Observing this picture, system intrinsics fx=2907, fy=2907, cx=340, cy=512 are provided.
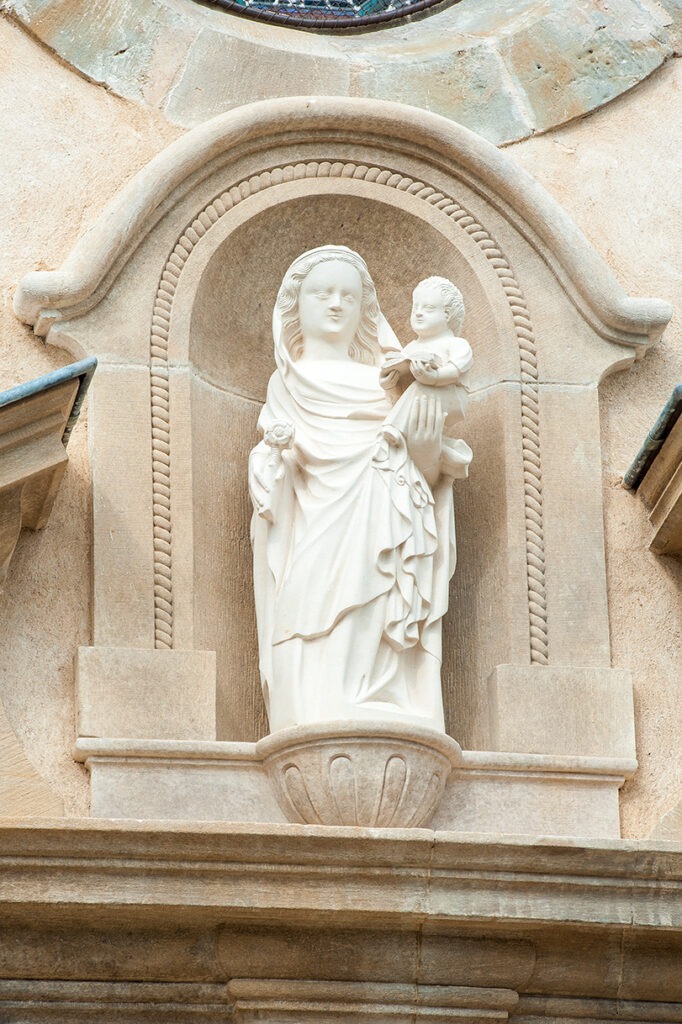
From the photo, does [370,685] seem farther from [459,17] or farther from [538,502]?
[459,17]

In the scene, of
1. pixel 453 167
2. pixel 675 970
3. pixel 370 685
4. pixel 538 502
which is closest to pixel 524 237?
pixel 453 167

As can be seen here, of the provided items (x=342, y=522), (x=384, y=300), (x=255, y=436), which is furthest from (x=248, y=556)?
(x=384, y=300)

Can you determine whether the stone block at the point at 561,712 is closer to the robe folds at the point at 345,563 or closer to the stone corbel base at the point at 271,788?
the stone corbel base at the point at 271,788

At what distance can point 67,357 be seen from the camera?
7.97 m

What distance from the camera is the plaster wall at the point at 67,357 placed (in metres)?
7.60

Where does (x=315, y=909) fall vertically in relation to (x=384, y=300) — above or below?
below

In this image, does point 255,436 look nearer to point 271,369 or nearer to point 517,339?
point 271,369

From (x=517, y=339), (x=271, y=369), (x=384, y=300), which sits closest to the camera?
(x=517, y=339)

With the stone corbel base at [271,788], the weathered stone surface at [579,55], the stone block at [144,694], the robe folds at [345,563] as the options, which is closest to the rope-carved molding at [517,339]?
the stone block at [144,694]

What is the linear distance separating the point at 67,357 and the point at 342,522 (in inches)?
38.2

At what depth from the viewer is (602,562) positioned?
796 cm

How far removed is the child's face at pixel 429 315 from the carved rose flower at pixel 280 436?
47 cm

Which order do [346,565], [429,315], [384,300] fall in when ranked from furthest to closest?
[384,300] → [429,315] → [346,565]

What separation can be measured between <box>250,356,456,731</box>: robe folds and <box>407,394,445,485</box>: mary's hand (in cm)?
3
